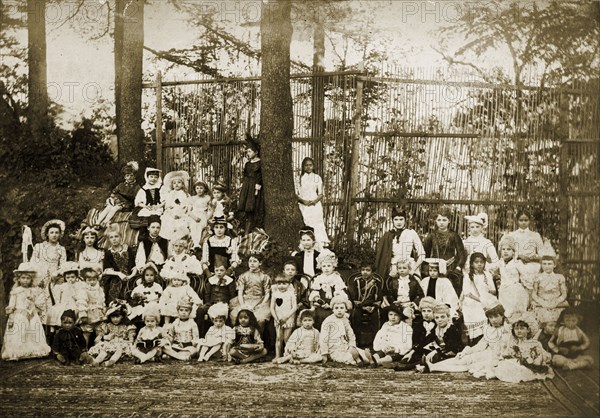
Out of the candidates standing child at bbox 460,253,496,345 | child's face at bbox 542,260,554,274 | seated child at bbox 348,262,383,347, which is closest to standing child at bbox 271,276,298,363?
seated child at bbox 348,262,383,347

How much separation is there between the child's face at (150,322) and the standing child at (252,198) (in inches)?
49.7

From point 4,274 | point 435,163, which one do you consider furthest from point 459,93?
point 4,274

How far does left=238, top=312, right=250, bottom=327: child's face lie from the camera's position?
19.0ft

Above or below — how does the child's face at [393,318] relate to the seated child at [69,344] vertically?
above

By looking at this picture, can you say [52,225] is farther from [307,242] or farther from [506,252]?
[506,252]

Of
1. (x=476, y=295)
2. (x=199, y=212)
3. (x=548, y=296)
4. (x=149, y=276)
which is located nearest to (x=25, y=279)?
(x=149, y=276)

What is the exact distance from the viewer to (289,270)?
6039 millimetres

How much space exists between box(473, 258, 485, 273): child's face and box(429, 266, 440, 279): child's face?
12.9 inches

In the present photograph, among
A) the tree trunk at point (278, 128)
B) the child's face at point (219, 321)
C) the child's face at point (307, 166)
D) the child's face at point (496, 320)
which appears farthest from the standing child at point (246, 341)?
the child's face at point (496, 320)

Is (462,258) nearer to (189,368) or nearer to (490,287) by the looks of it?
(490,287)

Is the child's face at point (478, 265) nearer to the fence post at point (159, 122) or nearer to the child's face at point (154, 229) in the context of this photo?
the child's face at point (154, 229)

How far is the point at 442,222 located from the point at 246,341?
2.22 meters

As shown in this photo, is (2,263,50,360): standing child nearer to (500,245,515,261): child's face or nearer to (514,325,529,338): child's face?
(514,325,529,338): child's face

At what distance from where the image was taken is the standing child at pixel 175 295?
597 centimetres
